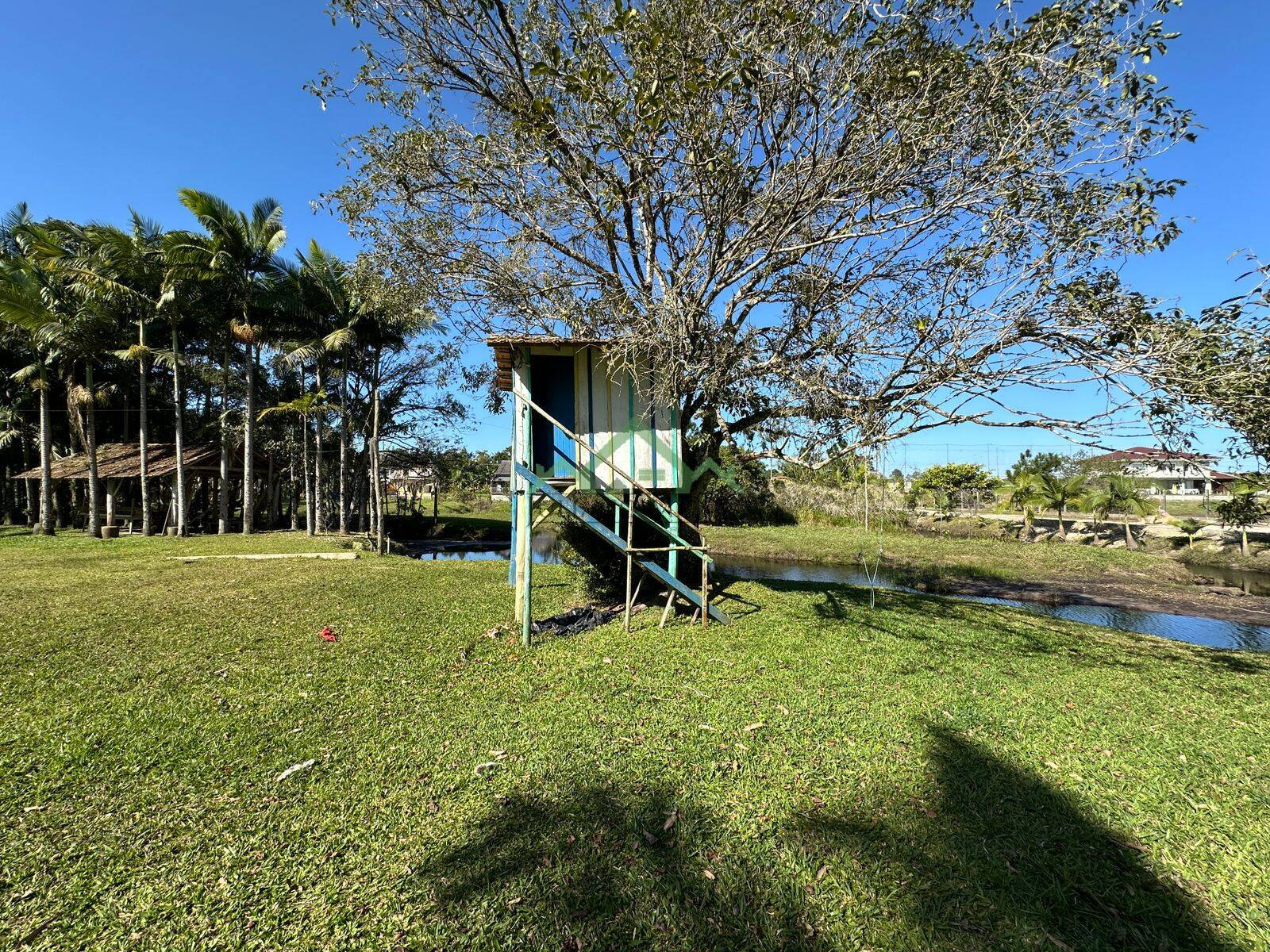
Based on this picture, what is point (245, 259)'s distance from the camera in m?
19.0

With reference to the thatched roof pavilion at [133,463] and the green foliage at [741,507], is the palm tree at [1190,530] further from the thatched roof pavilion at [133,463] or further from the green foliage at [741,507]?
the thatched roof pavilion at [133,463]

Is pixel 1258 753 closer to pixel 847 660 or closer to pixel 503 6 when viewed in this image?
pixel 847 660

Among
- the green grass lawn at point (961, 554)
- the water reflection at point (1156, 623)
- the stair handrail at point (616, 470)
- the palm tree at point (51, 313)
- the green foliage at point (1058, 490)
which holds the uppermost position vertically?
the palm tree at point (51, 313)

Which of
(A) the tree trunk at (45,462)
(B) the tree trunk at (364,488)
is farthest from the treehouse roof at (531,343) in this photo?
(A) the tree trunk at (45,462)

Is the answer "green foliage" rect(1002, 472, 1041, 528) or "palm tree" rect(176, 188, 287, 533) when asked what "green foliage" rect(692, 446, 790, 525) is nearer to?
"green foliage" rect(1002, 472, 1041, 528)

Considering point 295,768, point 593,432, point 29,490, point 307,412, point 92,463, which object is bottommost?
point 295,768

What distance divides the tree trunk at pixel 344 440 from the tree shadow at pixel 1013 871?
2157cm

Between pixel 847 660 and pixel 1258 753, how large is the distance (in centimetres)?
318

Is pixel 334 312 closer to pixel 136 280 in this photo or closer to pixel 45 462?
pixel 136 280

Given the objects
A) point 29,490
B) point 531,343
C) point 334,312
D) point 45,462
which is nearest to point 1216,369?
point 531,343

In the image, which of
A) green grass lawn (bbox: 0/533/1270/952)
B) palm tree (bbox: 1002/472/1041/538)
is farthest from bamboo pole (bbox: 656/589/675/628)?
palm tree (bbox: 1002/472/1041/538)

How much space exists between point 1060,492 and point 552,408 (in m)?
23.7

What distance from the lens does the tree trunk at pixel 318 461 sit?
67.7 feet

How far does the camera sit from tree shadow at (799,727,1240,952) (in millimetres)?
2531
